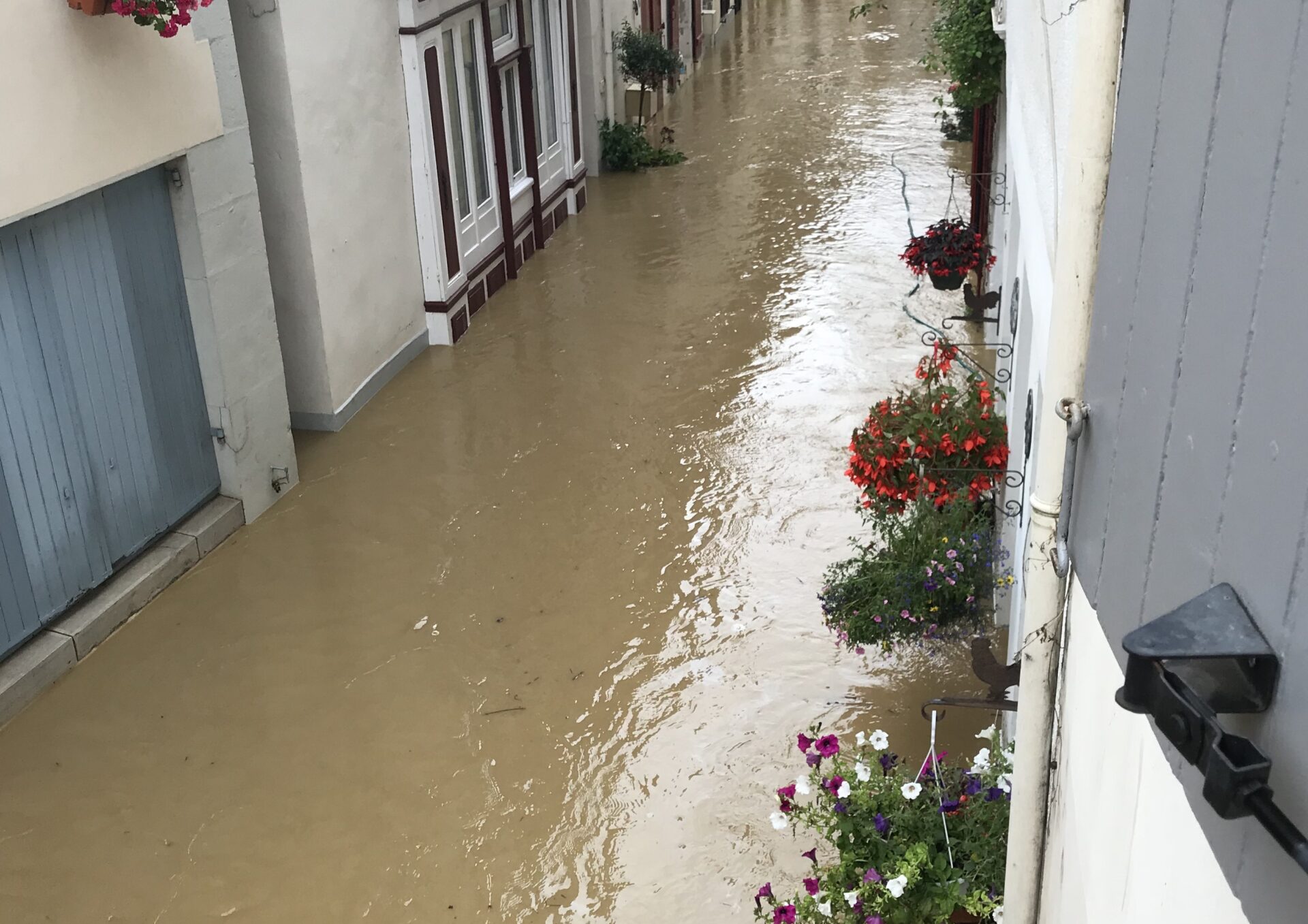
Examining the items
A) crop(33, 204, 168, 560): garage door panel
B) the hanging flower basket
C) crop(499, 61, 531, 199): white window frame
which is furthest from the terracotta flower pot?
crop(33, 204, 168, 560): garage door panel

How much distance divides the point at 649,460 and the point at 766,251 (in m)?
4.65

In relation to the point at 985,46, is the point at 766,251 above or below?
below

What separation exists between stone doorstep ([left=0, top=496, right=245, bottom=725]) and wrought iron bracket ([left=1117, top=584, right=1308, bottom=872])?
6.04 metres

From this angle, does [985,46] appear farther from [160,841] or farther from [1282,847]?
[1282,847]

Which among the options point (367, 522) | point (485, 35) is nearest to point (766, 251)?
point (485, 35)

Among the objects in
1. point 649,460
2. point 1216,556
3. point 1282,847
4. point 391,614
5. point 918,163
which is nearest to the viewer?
point 1282,847

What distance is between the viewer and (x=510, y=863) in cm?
539

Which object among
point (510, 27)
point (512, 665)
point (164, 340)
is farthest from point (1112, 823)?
point (510, 27)

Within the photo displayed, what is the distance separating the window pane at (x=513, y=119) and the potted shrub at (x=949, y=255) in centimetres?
478

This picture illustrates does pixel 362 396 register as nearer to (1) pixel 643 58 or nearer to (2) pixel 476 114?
(2) pixel 476 114

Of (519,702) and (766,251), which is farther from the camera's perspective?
(766,251)

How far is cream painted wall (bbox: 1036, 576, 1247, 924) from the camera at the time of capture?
189 centimetres

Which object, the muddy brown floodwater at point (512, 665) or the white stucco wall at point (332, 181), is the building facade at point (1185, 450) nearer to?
the muddy brown floodwater at point (512, 665)

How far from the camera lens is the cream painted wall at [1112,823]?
1.89 metres
